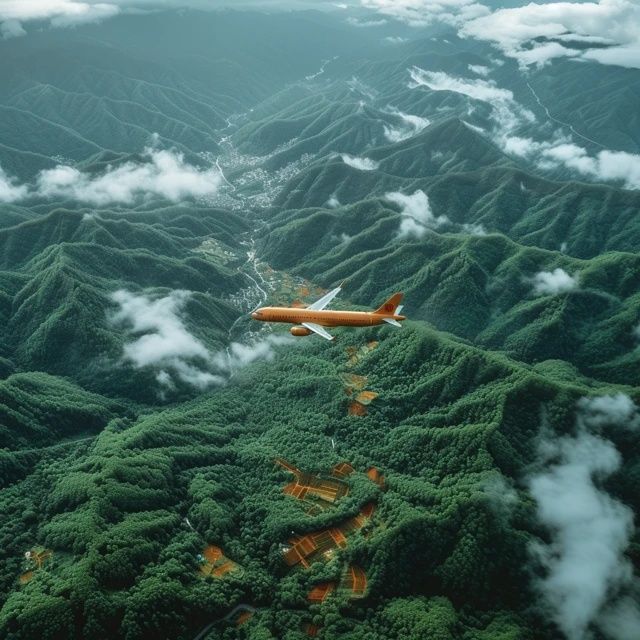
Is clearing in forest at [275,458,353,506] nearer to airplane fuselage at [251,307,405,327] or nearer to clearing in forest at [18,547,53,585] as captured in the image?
airplane fuselage at [251,307,405,327]

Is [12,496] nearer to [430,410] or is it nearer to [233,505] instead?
[233,505]

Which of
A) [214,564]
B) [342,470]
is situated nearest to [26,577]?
[214,564]

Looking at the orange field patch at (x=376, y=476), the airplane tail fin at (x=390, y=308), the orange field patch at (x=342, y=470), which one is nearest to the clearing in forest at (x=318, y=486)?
the orange field patch at (x=342, y=470)

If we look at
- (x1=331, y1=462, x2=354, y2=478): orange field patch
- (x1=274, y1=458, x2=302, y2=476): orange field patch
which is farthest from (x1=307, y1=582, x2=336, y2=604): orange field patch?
(x1=274, y1=458, x2=302, y2=476): orange field patch

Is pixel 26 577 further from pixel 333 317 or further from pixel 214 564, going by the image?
pixel 333 317

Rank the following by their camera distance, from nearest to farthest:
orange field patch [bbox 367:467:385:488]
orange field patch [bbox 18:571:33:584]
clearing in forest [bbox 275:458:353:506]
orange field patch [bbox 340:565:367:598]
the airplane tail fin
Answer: the airplane tail fin
orange field patch [bbox 18:571:33:584]
orange field patch [bbox 340:565:367:598]
clearing in forest [bbox 275:458:353:506]
orange field patch [bbox 367:467:385:488]

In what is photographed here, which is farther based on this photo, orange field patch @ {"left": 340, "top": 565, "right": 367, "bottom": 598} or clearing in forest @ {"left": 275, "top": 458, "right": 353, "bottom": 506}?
clearing in forest @ {"left": 275, "top": 458, "right": 353, "bottom": 506}

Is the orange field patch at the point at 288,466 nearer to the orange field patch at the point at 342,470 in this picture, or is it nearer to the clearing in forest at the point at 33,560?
the orange field patch at the point at 342,470

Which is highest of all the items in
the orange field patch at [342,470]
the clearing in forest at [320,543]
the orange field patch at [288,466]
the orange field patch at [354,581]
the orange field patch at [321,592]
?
the orange field patch at [354,581]

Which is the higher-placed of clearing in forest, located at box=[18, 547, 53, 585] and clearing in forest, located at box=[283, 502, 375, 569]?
clearing in forest, located at box=[18, 547, 53, 585]
